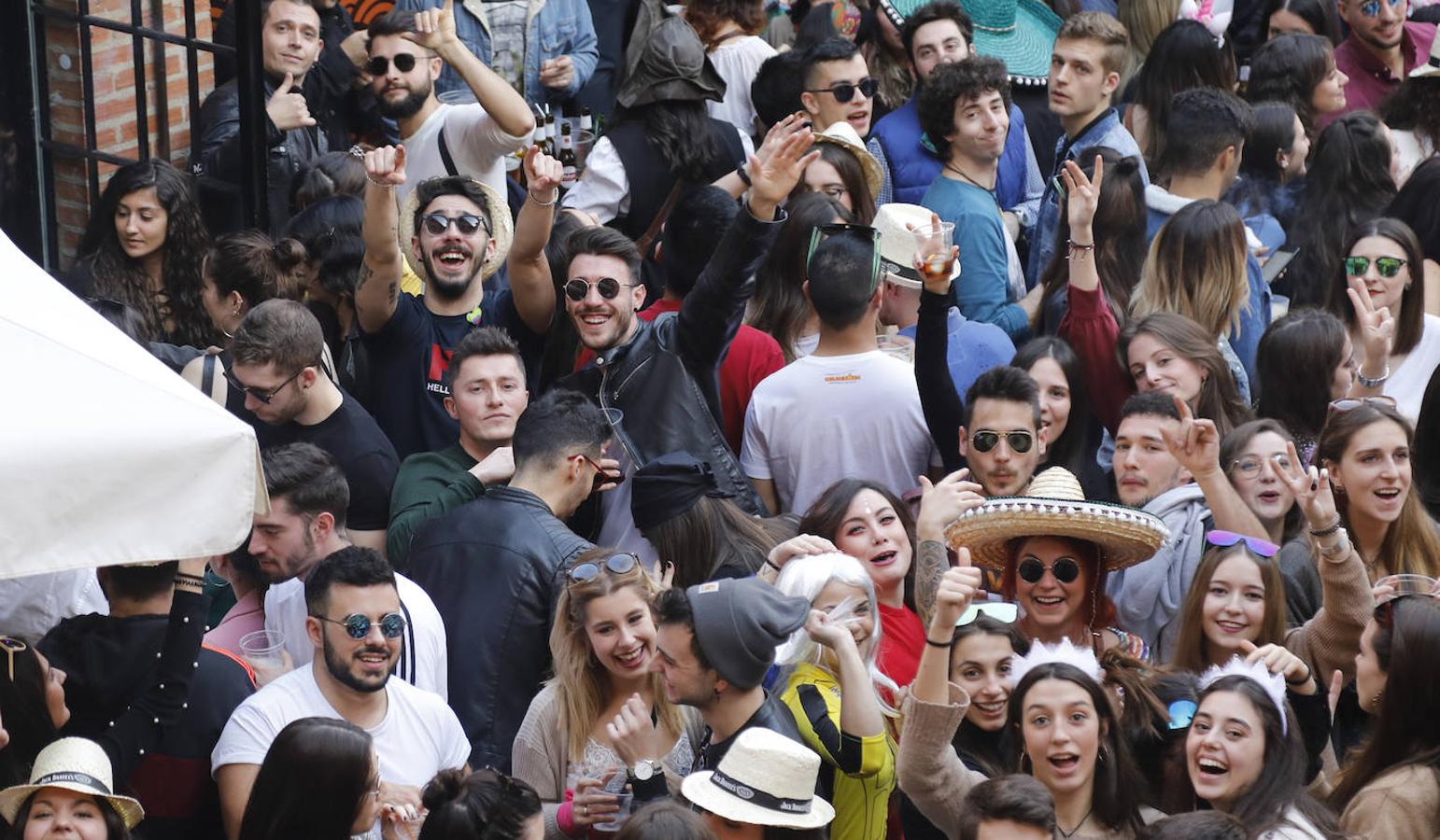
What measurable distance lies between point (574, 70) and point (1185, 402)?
4250mm

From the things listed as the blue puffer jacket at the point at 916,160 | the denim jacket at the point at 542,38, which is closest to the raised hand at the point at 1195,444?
the blue puffer jacket at the point at 916,160

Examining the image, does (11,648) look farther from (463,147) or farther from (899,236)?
(463,147)

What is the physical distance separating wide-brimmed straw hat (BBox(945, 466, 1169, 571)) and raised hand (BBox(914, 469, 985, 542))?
52 millimetres

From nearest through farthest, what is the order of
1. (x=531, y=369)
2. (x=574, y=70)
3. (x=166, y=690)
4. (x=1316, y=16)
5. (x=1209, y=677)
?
(x=166, y=690)
(x=1209, y=677)
(x=531, y=369)
(x=574, y=70)
(x=1316, y=16)

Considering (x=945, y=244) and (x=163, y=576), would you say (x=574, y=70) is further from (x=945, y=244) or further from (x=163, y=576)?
(x=163, y=576)

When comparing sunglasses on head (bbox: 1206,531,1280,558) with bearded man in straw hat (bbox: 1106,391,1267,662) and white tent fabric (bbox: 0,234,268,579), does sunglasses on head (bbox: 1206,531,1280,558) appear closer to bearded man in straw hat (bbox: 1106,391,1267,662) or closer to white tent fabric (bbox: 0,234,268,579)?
bearded man in straw hat (bbox: 1106,391,1267,662)

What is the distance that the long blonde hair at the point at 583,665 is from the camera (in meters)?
Answer: 5.45

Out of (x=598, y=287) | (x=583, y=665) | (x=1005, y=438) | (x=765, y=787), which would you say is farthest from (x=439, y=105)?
(x=765, y=787)

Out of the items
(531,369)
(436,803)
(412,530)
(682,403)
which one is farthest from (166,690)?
(531,369)

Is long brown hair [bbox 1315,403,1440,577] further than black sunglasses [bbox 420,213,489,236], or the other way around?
Result: black sunglasses [bbox 420,213,489,236]

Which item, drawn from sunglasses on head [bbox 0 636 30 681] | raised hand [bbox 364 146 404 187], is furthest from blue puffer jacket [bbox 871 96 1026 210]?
sunglasses on head [bbox 0 636 30 681]

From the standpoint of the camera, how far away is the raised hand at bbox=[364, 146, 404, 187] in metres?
6.74

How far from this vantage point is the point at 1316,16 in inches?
440

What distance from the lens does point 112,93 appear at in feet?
29.1
